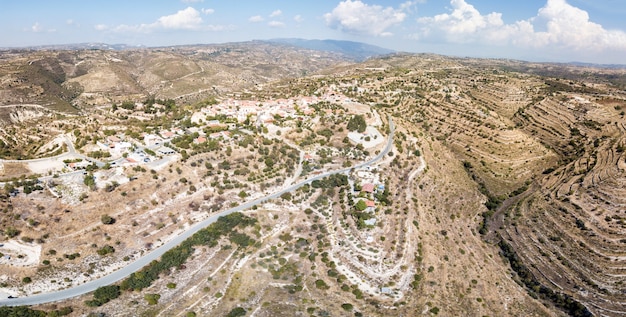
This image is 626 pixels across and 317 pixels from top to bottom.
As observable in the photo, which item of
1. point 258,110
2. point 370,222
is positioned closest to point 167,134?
point 258,110

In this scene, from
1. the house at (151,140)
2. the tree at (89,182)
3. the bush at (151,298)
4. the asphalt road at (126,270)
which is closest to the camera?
the asphalt road at (126,270)

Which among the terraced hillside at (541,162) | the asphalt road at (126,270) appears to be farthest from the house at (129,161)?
the terraced hillside at (541,162)

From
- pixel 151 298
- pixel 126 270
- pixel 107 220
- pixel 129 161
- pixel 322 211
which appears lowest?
pixel 151 298

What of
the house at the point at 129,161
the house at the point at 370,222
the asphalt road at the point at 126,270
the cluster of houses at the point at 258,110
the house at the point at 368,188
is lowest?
the asphalt road at the point at 126,270

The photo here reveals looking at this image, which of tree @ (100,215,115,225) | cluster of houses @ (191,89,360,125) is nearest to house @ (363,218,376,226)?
tree @ (100,215,115,225)

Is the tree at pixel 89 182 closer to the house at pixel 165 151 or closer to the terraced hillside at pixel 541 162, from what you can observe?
the house at pixel 165 151

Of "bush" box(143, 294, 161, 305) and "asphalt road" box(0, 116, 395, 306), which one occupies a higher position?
"asphalt road" box(0, 116, 395, 306)

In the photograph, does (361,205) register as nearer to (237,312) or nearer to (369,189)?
(369,189)

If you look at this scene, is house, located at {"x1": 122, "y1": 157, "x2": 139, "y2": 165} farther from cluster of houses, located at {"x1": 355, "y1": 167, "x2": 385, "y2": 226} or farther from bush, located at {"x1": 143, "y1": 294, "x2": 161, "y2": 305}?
cluster of houses, located at {"x1": 355, "y1": 167, "x2": 385, "y2": 226}

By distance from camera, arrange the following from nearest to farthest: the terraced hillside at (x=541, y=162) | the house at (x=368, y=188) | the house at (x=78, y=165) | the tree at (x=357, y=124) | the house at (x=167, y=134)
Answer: the terraced hillside at (x=541, y=162) → the house at (x=78, y=165) → the house at (x=368, y=188) → the house at (x=167, y=134) → the tree at (x=357, y=124)

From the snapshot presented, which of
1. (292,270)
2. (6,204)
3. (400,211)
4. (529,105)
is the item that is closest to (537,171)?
(529,105)

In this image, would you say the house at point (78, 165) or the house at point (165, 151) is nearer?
the house at point (78, 165)

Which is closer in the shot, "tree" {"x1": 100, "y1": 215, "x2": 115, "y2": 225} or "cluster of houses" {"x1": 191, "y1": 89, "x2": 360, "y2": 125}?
"tree" {"x1": 100, "y1": 215, "x2": 115, "y2": 225}
